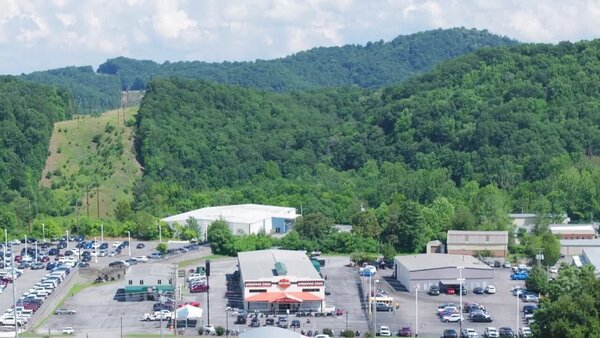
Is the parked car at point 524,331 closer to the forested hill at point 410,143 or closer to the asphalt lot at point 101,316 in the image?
the asphalt lot at point 101,316

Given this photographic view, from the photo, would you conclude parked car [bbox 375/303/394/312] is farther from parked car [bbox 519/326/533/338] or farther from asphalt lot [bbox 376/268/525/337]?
parked car [bbox 519/326/533/338]

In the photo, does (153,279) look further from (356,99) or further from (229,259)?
(356,99)

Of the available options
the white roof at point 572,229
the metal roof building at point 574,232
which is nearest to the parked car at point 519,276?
the metal roof building at point 574,232

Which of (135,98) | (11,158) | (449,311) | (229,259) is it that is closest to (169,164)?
(11,158)

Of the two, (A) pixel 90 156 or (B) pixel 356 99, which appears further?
(B) pixel 356 99

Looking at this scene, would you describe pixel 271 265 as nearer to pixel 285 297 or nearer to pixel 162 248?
pixel 285 297
